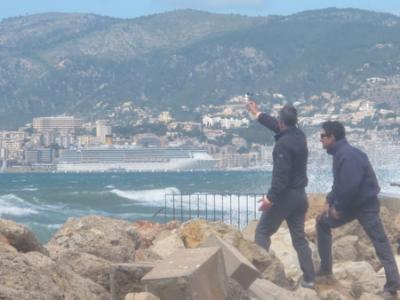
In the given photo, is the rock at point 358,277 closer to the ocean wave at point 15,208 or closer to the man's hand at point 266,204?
the man's hand at point 266,204

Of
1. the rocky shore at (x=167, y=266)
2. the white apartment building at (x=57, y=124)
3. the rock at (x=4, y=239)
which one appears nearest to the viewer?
the rocky shore at (x=167, y=266)

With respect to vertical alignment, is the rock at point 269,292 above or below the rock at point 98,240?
below

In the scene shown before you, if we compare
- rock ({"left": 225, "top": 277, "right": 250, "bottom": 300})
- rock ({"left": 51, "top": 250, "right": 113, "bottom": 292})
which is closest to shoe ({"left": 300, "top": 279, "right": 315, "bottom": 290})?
rock ({"left": 225, "top": 277, "right": 250, "bottom": 300})

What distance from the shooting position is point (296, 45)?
502 ft

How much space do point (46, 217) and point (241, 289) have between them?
2692cm

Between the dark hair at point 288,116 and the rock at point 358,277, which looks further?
the rock at point 358,277

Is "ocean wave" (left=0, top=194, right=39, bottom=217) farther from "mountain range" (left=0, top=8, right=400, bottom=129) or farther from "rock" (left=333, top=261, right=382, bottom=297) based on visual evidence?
"mountain range" (left=0, top=8, right=400, bottom=129)

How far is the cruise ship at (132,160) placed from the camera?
369 ft

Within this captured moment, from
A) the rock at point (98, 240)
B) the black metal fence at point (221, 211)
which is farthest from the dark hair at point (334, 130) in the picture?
the black metal fence at point (221, 211)

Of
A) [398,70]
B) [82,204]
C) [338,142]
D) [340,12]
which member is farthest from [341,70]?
[338,142]

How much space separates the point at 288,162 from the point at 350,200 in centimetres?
52

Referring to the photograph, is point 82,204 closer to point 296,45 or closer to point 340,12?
point 296,45

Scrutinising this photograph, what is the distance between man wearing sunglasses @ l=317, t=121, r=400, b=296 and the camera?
8.60 metres

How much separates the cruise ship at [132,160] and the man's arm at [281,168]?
103522 mm
